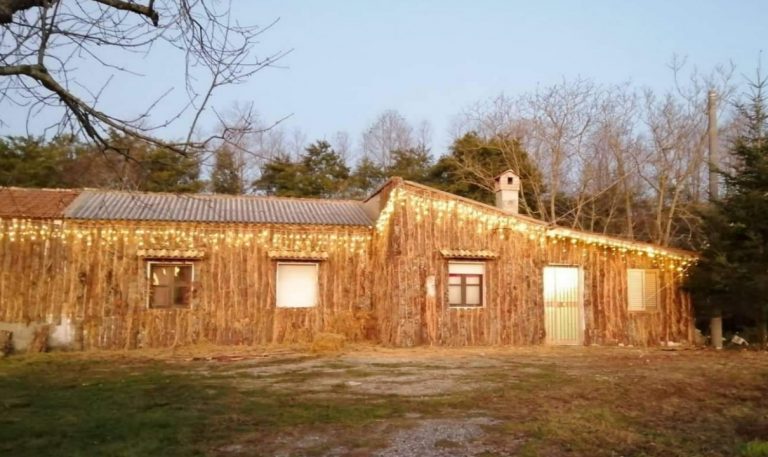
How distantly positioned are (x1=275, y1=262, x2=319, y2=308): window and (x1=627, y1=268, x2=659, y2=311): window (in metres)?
9.01

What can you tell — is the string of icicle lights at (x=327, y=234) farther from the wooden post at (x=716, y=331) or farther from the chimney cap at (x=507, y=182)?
the chimney cap at (x=507, y=182)

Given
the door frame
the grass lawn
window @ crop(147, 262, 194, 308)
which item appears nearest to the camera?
the grass lawn

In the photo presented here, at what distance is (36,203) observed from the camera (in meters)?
18.2

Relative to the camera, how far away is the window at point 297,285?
60.6ft

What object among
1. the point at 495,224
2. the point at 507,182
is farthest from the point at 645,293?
the point at 507,182

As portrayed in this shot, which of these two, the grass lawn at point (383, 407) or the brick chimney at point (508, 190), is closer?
the grass lawn at point (383, 407)

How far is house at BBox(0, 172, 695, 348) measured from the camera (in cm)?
1720

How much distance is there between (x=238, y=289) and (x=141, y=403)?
29.8 ft

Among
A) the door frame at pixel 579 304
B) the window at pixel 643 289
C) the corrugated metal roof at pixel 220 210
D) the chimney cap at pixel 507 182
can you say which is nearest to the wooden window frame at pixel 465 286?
the door frame at pixel 579 304

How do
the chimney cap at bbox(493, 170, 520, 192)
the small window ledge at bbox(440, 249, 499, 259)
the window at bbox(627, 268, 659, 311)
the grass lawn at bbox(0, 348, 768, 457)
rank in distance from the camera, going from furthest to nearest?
1. the chimney cap at bbox(493, 170, 520, 192)
2. the window at bbox(627, 268, 659, 311)
3. the small window ledge at bbox(440, 249, 499, 259)
4. the grass lawn at bbox(0, 348, 768, 457)

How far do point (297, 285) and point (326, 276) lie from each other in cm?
82

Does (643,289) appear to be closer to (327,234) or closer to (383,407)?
(327,234)

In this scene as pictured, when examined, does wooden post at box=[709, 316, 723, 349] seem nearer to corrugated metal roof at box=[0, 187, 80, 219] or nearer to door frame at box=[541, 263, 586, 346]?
door frame at box=[541, 263, 586, 346]

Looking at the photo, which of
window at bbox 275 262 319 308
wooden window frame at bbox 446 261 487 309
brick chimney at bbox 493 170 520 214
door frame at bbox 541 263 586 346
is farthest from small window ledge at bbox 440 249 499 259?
window at bbox 275 262 319 308
